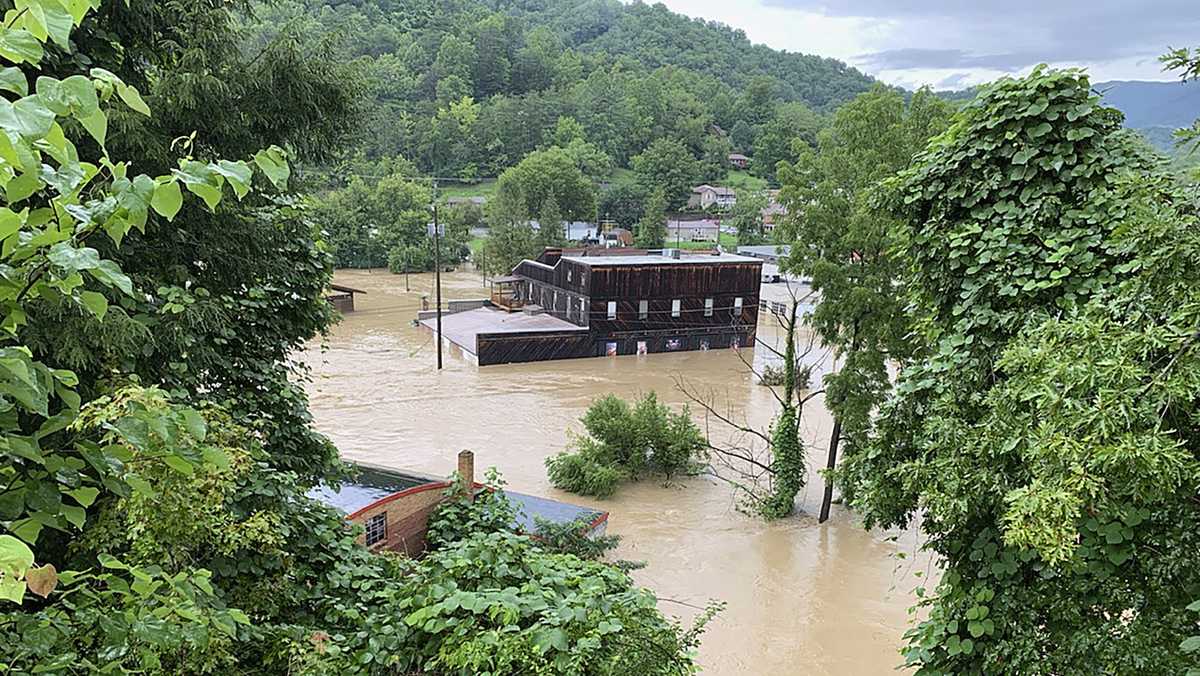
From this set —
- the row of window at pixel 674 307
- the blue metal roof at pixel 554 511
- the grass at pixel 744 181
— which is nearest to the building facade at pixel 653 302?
the row of window at pixel 674 307

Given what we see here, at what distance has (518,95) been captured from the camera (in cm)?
9681

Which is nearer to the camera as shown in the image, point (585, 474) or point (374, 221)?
point (585, 474)

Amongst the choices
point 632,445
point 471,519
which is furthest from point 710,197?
point 471,519

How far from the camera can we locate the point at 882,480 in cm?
602

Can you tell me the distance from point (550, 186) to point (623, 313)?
28.2 metres

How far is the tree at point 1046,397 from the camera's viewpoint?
3391mm

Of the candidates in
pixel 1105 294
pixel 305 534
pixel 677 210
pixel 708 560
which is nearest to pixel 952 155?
pixel 1105 294

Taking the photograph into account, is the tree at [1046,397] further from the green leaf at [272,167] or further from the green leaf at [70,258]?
the green leaf at [70,258]

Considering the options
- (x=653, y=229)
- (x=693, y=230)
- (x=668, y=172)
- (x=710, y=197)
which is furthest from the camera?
(x=710, y=197)

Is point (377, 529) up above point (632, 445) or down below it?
above

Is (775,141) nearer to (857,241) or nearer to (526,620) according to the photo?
(857,241)

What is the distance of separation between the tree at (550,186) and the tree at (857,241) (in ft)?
122

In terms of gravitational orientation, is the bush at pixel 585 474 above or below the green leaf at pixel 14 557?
below

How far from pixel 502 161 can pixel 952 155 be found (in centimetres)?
7176
